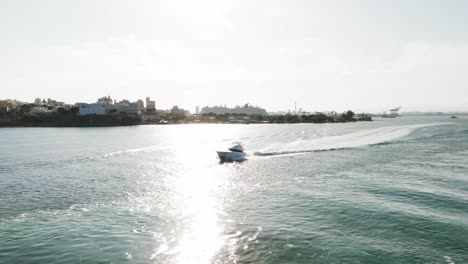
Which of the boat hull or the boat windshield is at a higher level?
the boat windshield

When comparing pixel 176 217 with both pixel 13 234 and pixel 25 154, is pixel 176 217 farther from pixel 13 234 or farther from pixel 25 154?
pixel 25 154

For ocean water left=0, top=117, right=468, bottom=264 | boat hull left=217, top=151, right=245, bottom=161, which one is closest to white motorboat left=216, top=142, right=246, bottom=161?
boat hull left=217, top=151, right=245, bottom=161

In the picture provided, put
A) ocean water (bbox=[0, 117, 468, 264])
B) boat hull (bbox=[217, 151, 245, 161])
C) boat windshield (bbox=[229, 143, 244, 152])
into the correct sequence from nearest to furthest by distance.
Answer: ocean water (bbox=[0, 117, 468, 264]), boat hull (bbox=[217, 151, 245, 161]), boat windshield (bbox=[229, 143, 244, 152])

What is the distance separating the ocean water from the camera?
2453cm

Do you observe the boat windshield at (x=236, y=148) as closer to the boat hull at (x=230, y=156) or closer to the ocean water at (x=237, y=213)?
the boat hull at (x=230, y=156)

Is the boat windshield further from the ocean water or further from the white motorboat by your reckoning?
the ocean water

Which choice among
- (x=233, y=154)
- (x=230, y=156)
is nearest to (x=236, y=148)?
(x=233, y=154)

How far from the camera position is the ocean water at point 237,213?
24531 millimetres

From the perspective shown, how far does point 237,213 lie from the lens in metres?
34.3

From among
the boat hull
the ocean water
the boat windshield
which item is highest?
the boat windshield

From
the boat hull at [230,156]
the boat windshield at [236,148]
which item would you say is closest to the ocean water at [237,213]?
the boat hull at [230,156]

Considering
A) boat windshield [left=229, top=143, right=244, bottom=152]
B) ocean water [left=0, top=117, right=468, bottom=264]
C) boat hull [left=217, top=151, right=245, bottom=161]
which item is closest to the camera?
ocean water [left=0, top=117, right=468, bottom=264]

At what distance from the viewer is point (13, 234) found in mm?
28078

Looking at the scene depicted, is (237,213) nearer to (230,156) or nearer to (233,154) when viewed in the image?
(230,156)
